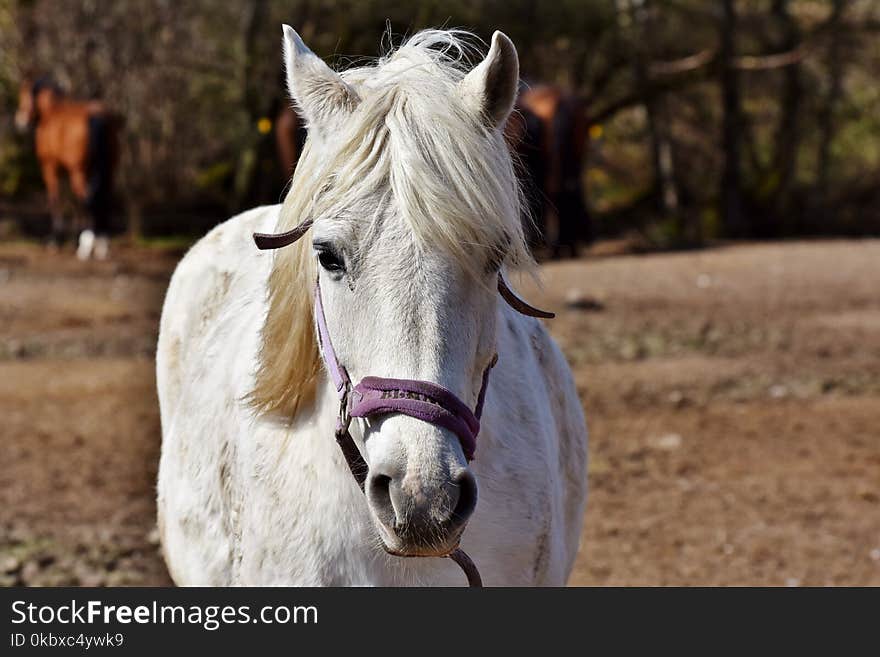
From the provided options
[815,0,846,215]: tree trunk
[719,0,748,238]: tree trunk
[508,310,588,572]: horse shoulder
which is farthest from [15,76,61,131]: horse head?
[508,310,588,572]: horse shoulder

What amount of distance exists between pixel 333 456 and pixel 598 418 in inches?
189

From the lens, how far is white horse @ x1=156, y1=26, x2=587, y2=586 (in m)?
2.06

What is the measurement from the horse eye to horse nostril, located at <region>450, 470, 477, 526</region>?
1.57 feet

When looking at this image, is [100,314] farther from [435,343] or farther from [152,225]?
[435,343]

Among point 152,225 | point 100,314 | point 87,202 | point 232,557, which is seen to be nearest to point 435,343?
point 232,557

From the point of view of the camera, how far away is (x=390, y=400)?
202 cm

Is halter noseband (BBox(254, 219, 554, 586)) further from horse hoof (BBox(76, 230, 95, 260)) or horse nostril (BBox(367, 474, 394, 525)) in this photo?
horse hoof (BBox(76, 230, 95, 260))

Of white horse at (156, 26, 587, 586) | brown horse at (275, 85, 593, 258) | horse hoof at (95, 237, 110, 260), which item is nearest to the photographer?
white horse at (156, 26, 587, 586)

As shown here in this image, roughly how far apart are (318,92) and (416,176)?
1.10 feet

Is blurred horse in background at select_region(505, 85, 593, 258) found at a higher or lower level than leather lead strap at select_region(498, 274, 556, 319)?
lower

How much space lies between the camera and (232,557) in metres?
2.70

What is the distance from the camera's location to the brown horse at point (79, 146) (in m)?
13.5

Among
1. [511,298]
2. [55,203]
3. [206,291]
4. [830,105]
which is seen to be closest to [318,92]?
[511,298]

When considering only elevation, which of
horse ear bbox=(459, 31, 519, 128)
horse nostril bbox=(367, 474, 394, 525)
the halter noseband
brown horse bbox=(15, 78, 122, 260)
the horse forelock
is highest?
horse ear bbox=(459, 31, 519, 128)
